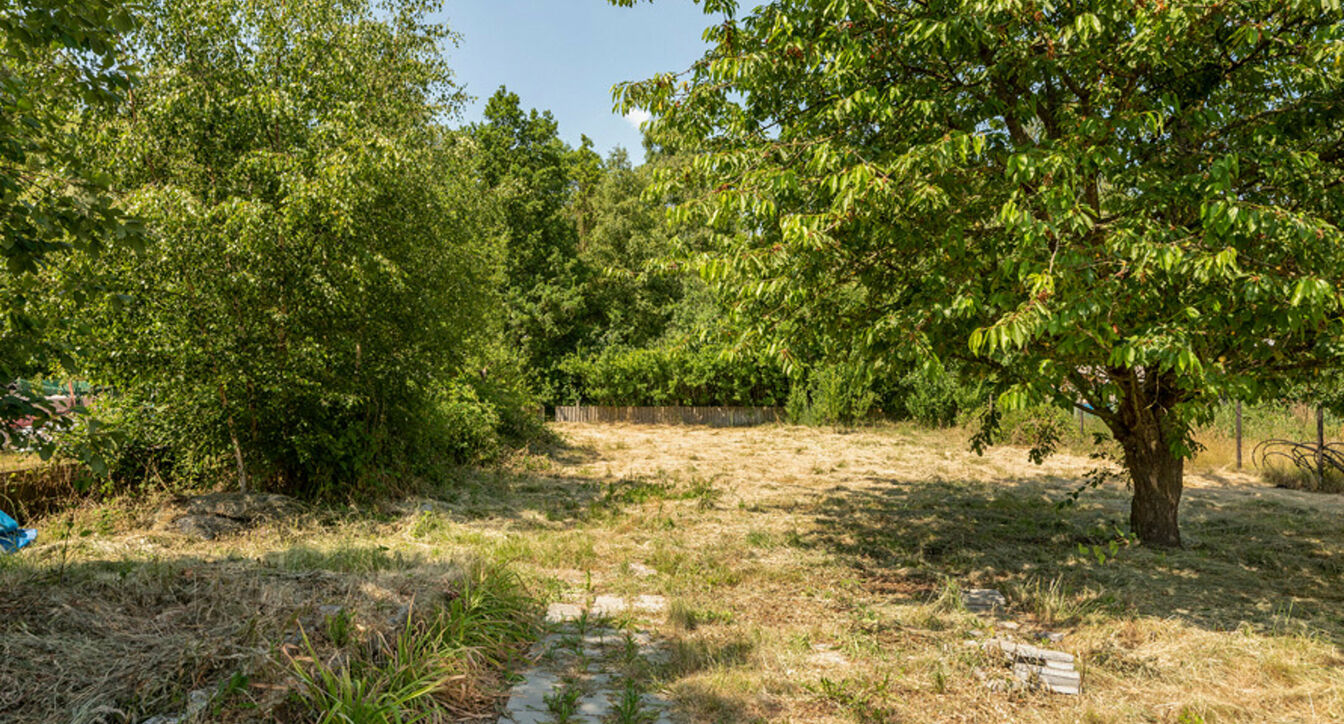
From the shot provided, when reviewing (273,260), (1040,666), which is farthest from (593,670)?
(273,260)

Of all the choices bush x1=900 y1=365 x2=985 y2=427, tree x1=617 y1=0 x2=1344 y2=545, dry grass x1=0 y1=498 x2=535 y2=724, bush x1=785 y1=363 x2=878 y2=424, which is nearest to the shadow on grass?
tree x1=617 y1=0 x2=1344 y2=545

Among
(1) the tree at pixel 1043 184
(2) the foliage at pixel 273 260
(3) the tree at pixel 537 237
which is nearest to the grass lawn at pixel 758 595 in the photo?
(2) the foliage at pixel 273 260

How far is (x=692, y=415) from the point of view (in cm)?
2019

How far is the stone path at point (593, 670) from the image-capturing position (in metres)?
3.38

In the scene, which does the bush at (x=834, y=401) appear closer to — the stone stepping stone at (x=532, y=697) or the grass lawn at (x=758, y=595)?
the grass lawn at (x=758, y=595)

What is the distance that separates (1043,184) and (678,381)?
16.1 meters

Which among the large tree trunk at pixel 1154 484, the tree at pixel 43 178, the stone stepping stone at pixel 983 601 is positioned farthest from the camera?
the large tree trunk at pixel 1154 484

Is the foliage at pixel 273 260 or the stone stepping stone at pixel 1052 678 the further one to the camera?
the foliage at pixel 273 260

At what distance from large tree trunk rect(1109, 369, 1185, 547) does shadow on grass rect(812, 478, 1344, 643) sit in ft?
0.81

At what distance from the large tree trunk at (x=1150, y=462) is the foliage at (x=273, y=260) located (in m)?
7.25

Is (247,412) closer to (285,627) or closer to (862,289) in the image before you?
(285,627)

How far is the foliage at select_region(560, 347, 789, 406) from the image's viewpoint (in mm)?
19797

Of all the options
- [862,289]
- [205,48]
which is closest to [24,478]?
[205,48]

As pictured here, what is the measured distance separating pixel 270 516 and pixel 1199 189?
807 centimetres
